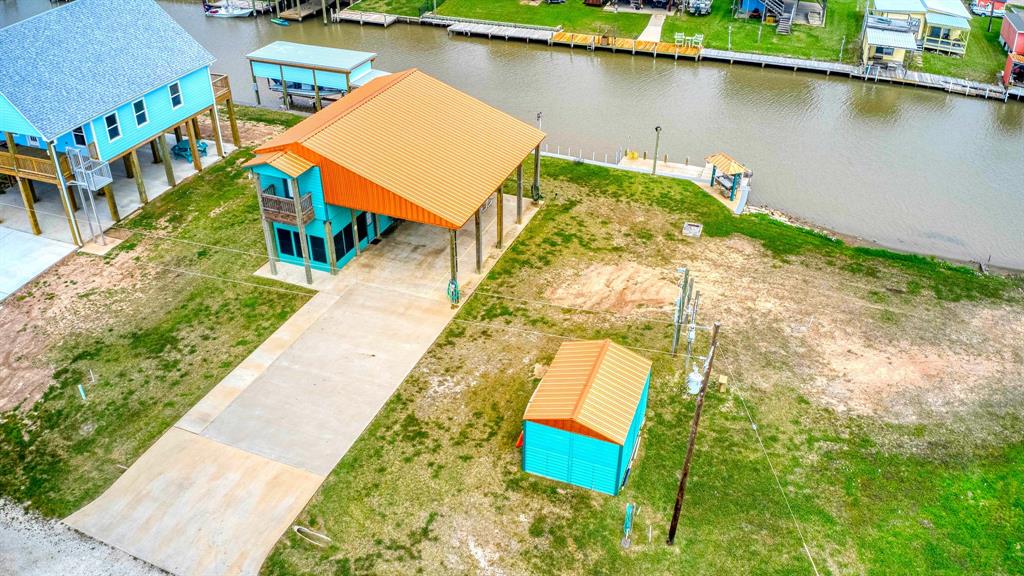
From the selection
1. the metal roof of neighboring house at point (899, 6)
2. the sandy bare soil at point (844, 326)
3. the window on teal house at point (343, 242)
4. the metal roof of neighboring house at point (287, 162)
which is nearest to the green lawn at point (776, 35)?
the metal roof of neighboring house at point (899, 6)

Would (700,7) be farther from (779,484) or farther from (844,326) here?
(779,484)

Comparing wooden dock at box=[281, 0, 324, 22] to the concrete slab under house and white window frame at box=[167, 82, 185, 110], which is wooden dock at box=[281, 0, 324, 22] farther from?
white window frame at box=[167, 82, 185, 110]

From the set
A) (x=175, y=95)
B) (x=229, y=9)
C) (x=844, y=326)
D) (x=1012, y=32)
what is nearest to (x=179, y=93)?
(x=175, y=95)

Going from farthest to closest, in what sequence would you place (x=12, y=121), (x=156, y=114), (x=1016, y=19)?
(x=1016, y=19), (x=156, y=114), (x=12, y=121)

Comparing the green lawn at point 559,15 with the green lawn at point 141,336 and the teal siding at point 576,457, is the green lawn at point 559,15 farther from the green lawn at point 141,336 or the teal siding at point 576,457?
the teal siding at point 576,457

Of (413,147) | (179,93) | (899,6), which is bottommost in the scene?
(413,147)

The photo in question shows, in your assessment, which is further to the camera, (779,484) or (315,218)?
(315,218)

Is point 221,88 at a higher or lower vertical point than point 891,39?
higher
